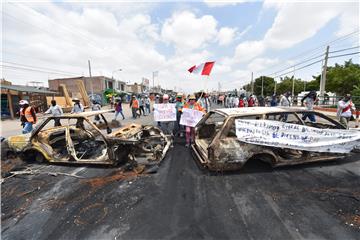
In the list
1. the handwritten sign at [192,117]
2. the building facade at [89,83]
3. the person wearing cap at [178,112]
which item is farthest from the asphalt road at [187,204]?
the building facade at [89,83]

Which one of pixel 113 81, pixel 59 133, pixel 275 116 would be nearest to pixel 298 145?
pixel 275 116

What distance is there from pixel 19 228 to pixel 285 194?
161 inches

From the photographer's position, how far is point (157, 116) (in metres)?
7.07

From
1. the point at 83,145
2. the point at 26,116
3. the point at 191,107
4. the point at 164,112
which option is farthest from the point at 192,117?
the point at 26,116

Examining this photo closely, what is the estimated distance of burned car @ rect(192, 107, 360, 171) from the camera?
3600mm

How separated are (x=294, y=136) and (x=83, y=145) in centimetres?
528

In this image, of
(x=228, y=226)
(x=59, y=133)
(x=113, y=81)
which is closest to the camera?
(x=228, y=226)

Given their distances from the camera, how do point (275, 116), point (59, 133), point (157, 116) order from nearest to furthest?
1. point (275, 116)
2. point (59, 133)
3. point (157, 116)

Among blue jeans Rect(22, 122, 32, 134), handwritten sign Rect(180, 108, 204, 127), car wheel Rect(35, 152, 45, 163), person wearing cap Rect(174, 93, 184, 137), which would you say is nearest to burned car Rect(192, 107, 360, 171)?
handwritten sign Rect(180, 108, 204, 127)

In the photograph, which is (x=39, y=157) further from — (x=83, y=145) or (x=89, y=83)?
(x=89, y=83)

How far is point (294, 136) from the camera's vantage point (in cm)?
381

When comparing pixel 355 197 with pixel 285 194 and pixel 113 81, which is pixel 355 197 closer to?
pixel 285 194

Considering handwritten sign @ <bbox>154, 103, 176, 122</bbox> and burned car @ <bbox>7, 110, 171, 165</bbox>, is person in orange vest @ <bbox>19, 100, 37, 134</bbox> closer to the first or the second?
burned car @ <bbox>7, 110, 171, 165</bbox>

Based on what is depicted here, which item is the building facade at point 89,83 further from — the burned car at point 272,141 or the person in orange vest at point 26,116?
the burned car at point 272,141
